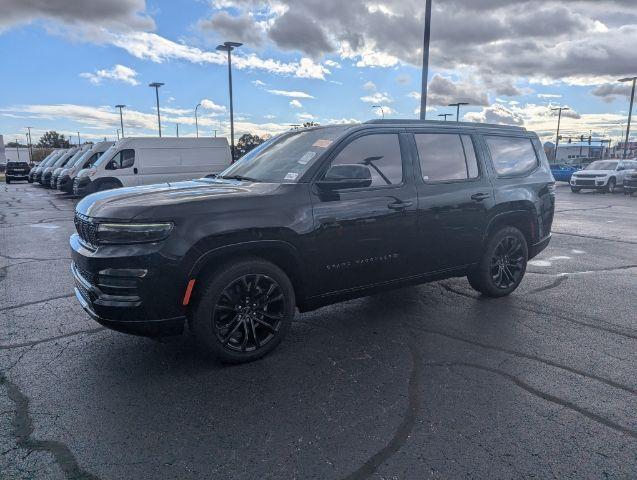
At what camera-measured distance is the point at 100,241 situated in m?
3.33

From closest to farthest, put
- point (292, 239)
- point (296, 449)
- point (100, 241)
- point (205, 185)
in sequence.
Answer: point (296, 449) → point (100, 241) → point (292, 239) → point (205, 185)

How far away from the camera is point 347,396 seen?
3.21 metres

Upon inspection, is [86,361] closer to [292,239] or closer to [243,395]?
[243,395]

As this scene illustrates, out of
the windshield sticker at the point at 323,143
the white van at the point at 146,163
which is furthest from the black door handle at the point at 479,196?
the white van at the point at 146,163

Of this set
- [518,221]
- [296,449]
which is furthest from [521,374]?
[518,221]

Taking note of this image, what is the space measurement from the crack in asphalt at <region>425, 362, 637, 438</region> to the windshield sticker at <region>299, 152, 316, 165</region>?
196 cm

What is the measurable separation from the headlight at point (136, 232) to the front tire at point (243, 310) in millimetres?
489

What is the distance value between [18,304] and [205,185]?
2819 millimetres

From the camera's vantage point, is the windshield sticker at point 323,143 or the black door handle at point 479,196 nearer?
the windshield sticker at point 323,143

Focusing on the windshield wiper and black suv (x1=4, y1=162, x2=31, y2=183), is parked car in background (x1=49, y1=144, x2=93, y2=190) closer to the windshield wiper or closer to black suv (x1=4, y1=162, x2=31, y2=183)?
black suv (x1=4, y1=162, x2=31, y2=183)

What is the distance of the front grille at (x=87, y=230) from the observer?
3.40m

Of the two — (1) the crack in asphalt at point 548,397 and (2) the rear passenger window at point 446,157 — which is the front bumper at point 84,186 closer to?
(2) the rear passenger window at point 446,157

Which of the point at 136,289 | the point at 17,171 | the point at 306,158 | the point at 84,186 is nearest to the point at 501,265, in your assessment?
the point at 306,158

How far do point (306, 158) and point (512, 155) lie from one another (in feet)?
9.15
